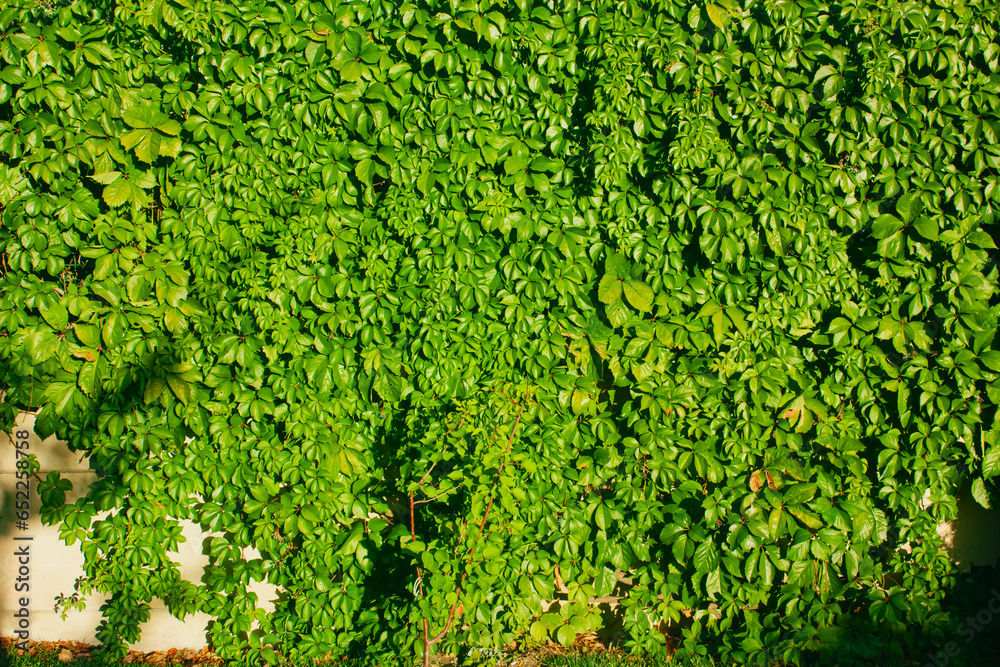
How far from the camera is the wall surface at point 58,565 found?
2762mm

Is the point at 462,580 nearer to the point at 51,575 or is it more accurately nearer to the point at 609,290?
the point at 609,290

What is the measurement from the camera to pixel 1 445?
2.80m

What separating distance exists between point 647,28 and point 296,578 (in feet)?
8.99

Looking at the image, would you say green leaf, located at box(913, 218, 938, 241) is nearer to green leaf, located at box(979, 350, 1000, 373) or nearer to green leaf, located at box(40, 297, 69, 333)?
green leaf, located at box(979, 350, 1000, 373)

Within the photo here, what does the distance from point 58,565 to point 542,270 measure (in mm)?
2618

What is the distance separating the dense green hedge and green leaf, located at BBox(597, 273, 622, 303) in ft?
0.04

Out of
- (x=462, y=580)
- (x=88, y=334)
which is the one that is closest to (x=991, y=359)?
(x=462, y=580)

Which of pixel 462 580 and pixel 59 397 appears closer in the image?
pixel 462 580

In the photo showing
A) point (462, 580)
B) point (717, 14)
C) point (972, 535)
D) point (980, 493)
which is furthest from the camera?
point (972, 535)

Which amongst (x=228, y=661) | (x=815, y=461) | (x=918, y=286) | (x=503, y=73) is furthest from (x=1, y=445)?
(x=918, y=286)

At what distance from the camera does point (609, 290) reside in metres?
2.46

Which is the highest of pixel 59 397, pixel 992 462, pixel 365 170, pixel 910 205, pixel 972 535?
pixel 365 170

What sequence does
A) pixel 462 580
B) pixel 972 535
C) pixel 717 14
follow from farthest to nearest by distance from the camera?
pixel 972 535, pixel 717 14, pixel 462 580

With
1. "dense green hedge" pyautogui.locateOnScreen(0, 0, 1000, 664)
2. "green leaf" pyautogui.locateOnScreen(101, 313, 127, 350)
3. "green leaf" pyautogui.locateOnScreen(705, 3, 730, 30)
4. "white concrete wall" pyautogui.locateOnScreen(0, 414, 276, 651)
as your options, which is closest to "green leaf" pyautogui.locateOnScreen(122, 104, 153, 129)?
"dense green hedge" pyautogui.locateOnScreen(0, 0, 1000, 664)
